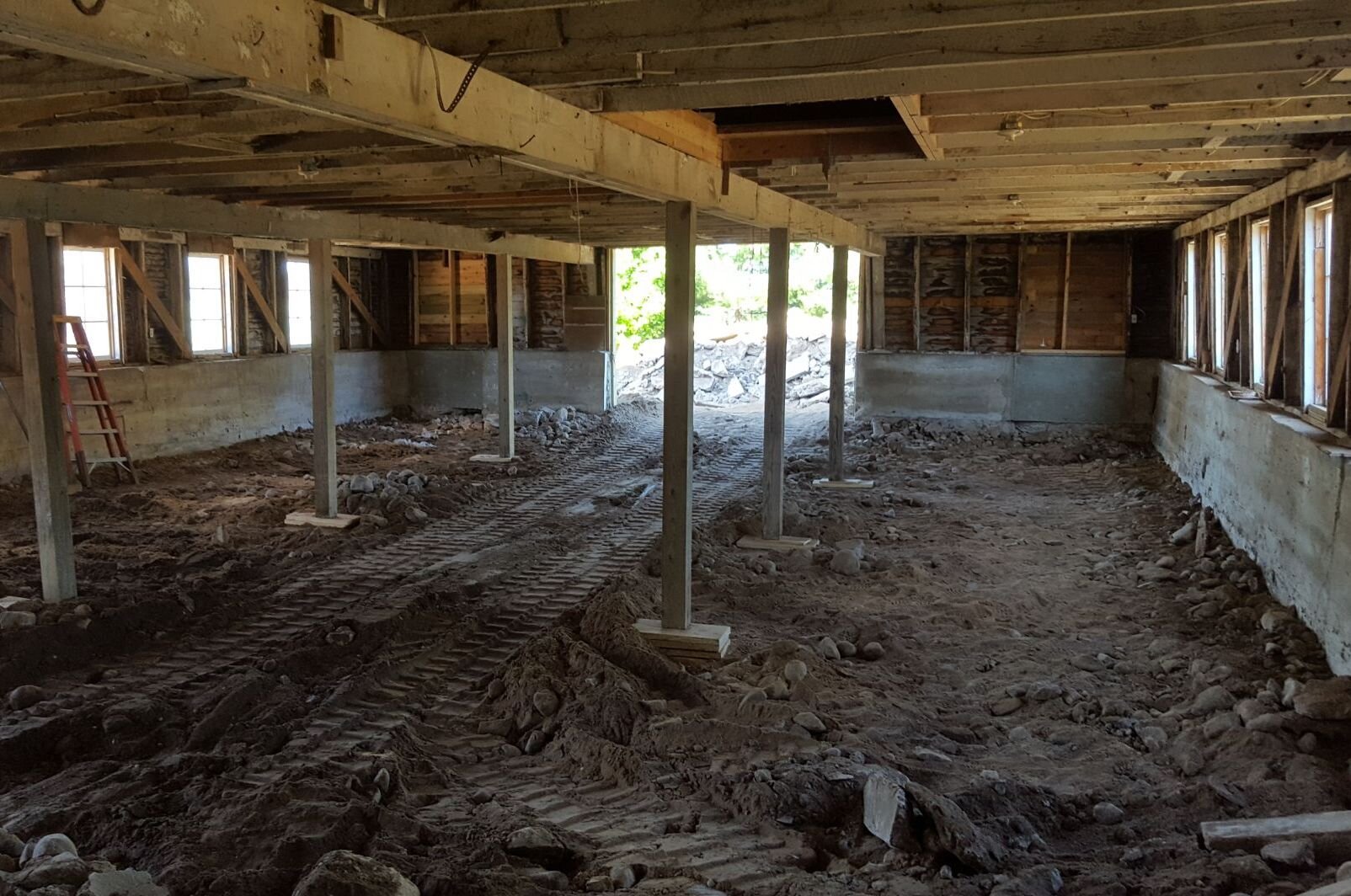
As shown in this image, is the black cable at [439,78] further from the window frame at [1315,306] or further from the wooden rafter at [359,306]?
the wooden rafter at [359,306]

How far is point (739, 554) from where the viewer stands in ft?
29.2

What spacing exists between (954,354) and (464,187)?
404 inches

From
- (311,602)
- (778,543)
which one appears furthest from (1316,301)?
(311,602)

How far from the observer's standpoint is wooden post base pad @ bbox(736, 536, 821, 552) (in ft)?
29.9

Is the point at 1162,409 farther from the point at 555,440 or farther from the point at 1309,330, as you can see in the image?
the point at 555,440

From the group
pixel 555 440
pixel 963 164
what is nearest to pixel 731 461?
pixel 555 440

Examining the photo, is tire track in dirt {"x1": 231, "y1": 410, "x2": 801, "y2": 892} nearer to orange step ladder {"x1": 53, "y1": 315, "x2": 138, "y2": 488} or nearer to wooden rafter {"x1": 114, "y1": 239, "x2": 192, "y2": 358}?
orange step ladder {"x1": 53, "y1": 315, "x2": 138, "y2": 488}

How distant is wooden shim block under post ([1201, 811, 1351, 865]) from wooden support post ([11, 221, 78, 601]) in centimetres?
690

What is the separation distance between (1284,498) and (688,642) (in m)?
4.33

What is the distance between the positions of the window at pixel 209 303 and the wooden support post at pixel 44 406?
7.27 metres

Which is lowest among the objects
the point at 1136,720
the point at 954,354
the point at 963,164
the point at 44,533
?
the point at 1136,720

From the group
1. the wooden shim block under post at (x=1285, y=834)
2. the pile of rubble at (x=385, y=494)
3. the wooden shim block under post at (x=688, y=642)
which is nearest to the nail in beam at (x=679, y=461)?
the wooden shim block under post at (x=688, y=642)

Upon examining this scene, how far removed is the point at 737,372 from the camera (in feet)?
77.8

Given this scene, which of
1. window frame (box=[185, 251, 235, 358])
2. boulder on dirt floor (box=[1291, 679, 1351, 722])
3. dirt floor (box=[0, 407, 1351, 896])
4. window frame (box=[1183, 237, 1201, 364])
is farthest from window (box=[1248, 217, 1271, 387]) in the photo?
window frame (box=[185, 251, 235, 358])
